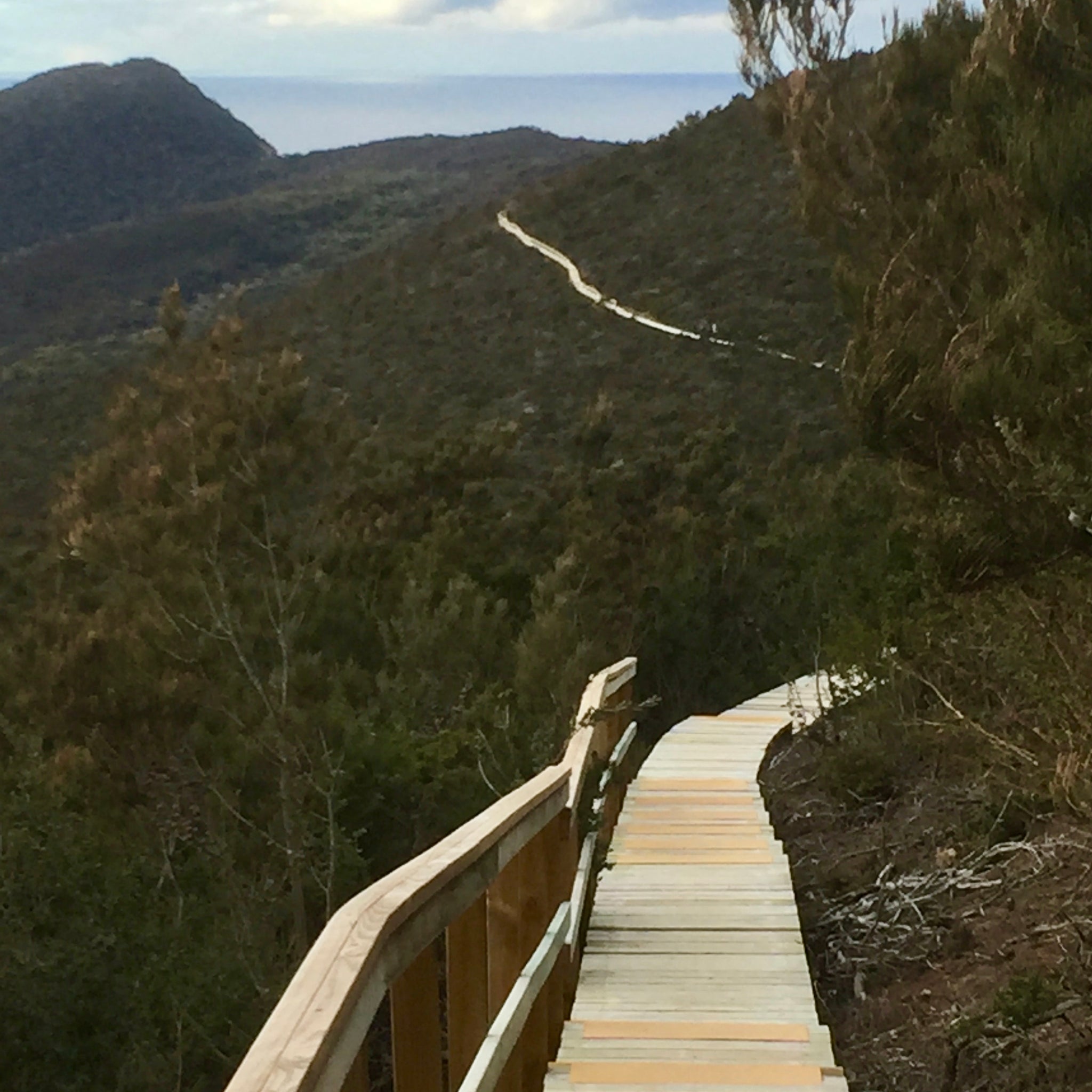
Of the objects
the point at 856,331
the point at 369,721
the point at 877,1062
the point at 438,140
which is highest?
the point at 438,140

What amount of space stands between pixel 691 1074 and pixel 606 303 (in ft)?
104

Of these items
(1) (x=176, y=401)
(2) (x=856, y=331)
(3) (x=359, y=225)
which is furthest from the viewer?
(3) (x=359, y=225)

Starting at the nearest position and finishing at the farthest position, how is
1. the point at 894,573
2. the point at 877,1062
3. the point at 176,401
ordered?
the point at 877,1062 → the point at 894,573 → the point at 176,401

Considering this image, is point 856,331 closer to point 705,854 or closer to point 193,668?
point 705,854

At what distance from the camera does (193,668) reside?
15.9 metres

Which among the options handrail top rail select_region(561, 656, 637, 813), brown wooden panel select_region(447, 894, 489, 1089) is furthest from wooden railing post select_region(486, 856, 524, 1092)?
handrail top rail select_region(561, 656, 637, 813)

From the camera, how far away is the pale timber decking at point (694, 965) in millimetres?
3209

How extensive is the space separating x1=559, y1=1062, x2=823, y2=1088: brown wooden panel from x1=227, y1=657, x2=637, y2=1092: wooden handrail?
396 millimetres

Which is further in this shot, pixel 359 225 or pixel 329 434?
pixel 359 225

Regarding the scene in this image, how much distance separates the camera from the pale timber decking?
3209mm

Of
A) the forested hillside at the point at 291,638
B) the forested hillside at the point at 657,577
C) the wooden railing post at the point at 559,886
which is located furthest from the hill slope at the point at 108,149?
the wooden railing post at the point at 559,886

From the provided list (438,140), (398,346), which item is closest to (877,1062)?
(398,346)

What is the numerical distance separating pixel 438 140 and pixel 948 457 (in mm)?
82282

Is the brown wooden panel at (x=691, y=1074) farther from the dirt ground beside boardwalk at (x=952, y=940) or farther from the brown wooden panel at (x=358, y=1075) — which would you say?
the brown wooden panel at (x=358, y=1075)
